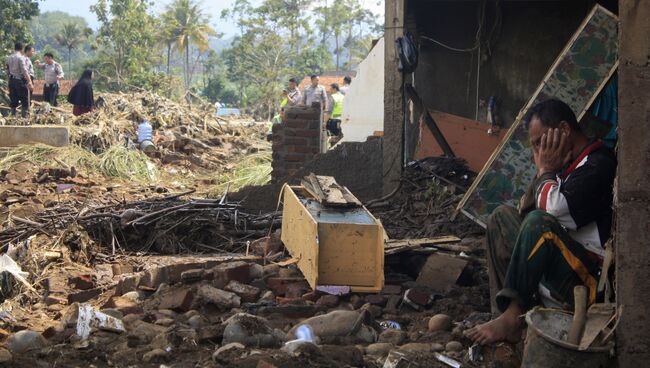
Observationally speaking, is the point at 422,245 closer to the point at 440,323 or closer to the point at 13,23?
the point at 440,323

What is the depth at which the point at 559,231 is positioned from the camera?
161 inches

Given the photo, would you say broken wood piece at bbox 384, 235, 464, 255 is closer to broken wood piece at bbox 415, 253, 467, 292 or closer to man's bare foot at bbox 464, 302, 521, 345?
broken wood piece at bbox 415, 253, 467, 292

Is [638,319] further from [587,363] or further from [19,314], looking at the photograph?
[19,314]

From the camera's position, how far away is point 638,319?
147 inches

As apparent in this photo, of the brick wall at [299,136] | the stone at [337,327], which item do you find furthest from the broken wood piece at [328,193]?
the brick wall at [299,136]

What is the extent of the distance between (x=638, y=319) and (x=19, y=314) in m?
4.53

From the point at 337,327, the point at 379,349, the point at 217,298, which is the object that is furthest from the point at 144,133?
the point at 379,349

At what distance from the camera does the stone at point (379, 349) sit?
181 inches

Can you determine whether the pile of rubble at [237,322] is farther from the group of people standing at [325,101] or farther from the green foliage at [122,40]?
the green foliage at [122,40]

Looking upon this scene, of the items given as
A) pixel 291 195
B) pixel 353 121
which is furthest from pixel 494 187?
pixel 353 121

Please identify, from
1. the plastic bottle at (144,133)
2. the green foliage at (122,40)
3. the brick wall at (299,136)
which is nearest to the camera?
the brick wall at (299,136)

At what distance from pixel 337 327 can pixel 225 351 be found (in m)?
0.81

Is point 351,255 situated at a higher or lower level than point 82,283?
higher

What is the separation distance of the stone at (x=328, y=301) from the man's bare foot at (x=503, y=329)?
137 cm
